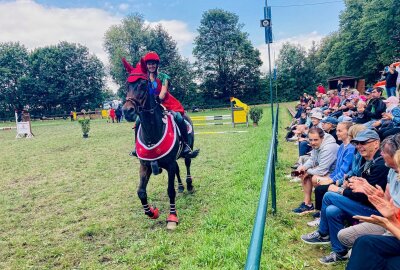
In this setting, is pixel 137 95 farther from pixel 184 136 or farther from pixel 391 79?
pixel 391 79

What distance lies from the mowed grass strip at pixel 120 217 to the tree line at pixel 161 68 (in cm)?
3807

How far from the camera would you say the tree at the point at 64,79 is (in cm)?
4825

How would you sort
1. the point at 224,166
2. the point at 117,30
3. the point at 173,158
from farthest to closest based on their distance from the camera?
1. the point at 117,30
2. the point at 224,166
3. the point at 173,158

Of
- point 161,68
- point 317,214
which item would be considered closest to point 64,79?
point 161,68

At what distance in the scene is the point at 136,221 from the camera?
17.0ft

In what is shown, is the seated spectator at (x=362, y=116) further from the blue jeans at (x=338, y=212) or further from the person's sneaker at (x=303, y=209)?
the blue jeans at (x=338, y=212)

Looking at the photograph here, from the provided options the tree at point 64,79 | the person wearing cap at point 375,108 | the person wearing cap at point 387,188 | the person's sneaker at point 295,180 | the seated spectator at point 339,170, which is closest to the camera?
A: the person wearing cap at point 387,188

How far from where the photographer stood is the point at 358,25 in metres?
39.8

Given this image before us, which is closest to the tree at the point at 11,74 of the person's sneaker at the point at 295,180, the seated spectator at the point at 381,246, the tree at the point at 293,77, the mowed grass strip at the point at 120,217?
the tree at the point at 293,77

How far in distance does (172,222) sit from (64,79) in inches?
1956

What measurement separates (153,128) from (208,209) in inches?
71.6

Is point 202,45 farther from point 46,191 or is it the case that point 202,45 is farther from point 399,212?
point 399,212

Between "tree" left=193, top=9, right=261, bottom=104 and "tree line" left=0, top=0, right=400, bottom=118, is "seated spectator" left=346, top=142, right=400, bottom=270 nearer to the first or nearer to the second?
"tree line" left=0, top=0, right=400, bottom=118

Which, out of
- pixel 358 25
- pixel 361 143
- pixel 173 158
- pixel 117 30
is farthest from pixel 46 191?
pixel 117 30
